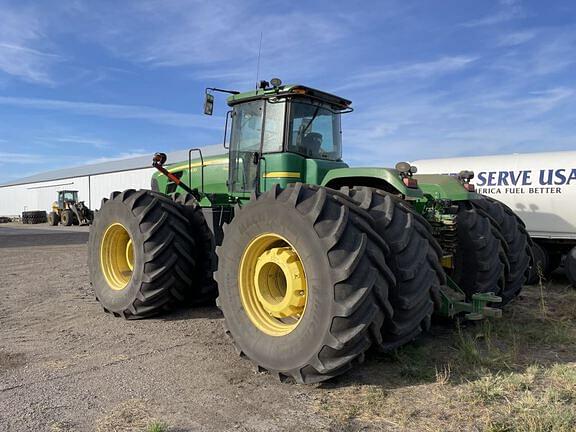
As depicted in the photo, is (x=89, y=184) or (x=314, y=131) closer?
(x=314, y=131)

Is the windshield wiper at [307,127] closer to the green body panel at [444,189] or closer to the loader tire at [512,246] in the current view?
the green body panel at [444,189]

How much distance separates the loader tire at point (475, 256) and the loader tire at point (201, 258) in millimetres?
2873

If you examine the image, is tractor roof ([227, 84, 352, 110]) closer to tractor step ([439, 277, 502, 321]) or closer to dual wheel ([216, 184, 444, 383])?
dual wheel ([216, 184, 444, 383])

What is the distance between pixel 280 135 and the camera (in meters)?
5.66

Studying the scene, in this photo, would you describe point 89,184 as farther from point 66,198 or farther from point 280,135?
point 280,135

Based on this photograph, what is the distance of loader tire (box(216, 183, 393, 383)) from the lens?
3.48 meters

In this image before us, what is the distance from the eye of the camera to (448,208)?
5.05 m

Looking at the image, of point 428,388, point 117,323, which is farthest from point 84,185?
point 428,388

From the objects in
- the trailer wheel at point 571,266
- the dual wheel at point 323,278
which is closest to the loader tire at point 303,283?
the dual wheel at point 323,278

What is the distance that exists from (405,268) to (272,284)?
1.21 metres

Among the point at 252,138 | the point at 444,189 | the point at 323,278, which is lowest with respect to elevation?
the point at 323,278

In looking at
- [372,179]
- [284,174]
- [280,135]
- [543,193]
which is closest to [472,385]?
[372,179]

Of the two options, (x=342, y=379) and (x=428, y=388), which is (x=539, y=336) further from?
(x=342, y=379)

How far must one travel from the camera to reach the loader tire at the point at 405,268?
12.4 ft
